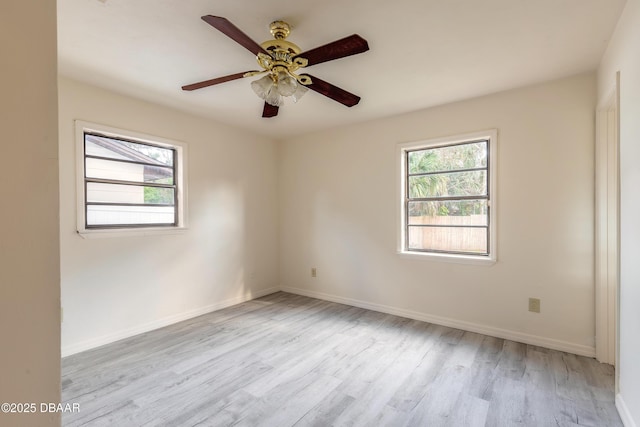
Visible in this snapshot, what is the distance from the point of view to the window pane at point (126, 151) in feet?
9.53

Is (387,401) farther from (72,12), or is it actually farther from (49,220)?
(72,12)

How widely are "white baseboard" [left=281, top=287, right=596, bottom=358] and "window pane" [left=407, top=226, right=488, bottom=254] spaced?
0.76 metres

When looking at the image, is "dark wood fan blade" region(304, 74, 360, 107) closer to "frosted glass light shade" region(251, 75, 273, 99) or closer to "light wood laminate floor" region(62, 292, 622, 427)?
"frosted glass light shade" region(251, 75, 273, 99)

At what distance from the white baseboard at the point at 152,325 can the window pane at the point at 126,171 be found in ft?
5.00

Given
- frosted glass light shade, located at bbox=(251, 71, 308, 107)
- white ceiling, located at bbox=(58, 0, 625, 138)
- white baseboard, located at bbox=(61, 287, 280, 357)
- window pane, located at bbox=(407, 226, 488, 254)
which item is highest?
white ceiling, located at bbox=(58, 0, 625, 138)

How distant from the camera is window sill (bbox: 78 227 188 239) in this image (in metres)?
2.78

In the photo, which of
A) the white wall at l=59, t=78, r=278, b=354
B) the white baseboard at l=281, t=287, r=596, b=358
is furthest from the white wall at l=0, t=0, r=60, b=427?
the white baseboard at l=281, t=287, r=596, b=358

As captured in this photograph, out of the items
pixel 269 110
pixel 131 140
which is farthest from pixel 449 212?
pixel 131 140

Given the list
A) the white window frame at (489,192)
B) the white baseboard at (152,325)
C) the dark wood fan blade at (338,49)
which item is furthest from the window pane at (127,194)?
the white window frame at (489,192)

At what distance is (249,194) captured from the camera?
14.1 feet

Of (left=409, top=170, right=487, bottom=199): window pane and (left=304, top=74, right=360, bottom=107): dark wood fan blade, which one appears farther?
(left=409, top=170, right=487, bottom=199): window pane

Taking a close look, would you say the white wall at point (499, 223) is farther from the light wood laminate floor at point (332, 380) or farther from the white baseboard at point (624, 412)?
the white baseboard at point (624, 412)

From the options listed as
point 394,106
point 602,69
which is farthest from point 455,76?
point 602,69

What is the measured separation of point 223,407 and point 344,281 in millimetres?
2347
